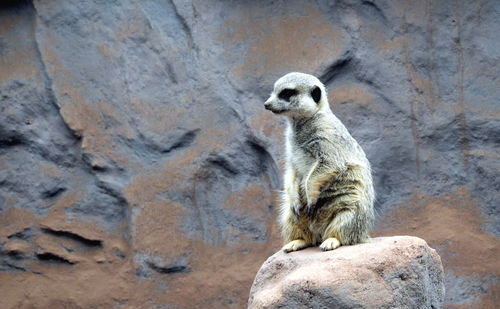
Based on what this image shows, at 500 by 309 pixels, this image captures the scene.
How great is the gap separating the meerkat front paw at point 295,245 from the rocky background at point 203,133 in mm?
1842

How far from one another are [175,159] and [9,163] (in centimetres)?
135

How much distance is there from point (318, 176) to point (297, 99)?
0.55 metres

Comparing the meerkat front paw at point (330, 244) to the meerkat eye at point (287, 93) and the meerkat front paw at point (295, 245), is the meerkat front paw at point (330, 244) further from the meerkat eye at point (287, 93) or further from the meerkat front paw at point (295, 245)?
the meerkat eye at point (287, 93)

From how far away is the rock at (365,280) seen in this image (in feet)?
12.5

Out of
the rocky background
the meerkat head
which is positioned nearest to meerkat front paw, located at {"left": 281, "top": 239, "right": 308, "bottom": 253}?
the meerkat head

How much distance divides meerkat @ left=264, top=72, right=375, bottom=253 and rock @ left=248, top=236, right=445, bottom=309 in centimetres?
33

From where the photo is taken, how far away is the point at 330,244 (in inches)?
170

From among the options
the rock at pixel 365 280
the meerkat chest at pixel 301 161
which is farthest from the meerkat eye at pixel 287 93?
the rock at pixel 365 280

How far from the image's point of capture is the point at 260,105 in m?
6.74

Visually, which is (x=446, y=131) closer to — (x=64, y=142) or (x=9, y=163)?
(x=64, y=142)

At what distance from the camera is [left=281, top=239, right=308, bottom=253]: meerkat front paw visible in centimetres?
455

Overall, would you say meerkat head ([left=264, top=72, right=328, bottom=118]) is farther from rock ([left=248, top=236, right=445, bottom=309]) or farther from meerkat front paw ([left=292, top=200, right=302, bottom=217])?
rock ([left=248, top=236, right=445, bottom=309])

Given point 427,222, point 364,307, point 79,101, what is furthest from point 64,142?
point 364,307

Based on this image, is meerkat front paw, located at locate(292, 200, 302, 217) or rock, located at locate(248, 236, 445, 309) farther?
meerkat front paw, located at locate(292, 200, 302, 217)
